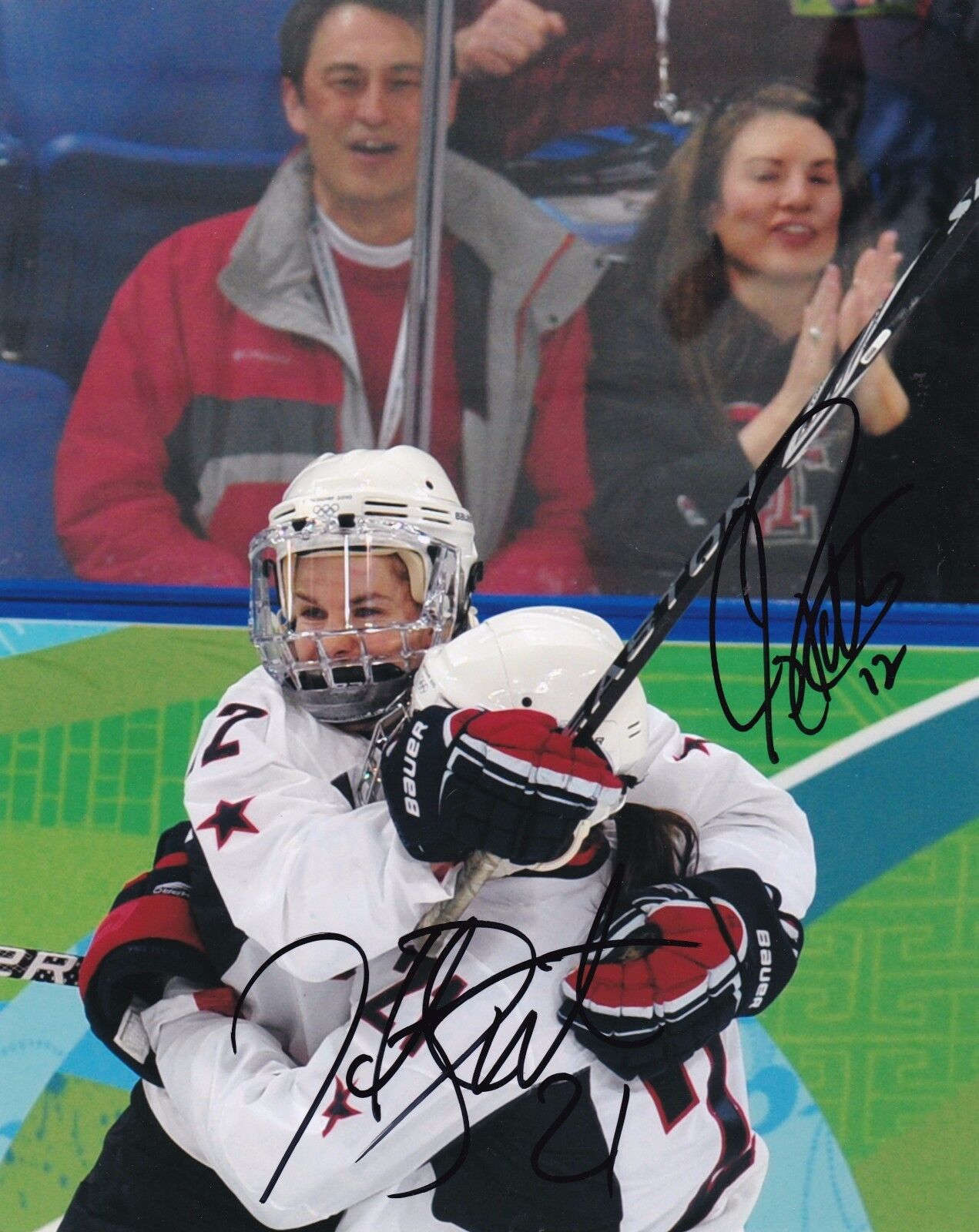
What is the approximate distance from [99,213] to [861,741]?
51.0 inches

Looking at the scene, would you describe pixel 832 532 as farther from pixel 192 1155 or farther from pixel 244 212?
pixel 192 1155

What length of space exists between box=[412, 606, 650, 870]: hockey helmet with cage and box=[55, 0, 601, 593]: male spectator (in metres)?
0.79

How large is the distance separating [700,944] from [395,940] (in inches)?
10.7

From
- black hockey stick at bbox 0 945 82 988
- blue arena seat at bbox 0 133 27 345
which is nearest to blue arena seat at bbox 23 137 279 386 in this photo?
blue arena seat at bbox 0 133 27 345

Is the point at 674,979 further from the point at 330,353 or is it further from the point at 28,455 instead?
the point at 28,455

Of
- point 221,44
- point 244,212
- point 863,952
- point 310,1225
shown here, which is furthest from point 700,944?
point 221,44

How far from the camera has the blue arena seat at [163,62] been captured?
2008 mm

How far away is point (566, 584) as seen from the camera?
2027mm

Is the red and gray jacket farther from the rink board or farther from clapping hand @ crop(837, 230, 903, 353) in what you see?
clapping hand @ crop(837, 230, 903, 353)

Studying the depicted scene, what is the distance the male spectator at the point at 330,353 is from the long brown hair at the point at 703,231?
10 cm

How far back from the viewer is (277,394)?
204 cm

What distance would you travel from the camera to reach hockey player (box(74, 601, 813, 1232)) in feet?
4.09

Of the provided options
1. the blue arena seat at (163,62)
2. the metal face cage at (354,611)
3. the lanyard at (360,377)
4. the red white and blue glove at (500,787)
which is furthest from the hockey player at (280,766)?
the blue arena seat at (163,62)

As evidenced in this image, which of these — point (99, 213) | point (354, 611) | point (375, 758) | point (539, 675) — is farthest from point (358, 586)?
point (99, 213)
